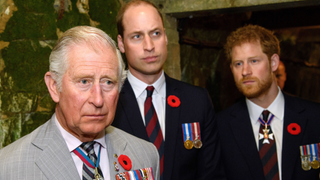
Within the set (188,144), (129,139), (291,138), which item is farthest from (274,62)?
(129,139)

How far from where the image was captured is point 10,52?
6.96 feet

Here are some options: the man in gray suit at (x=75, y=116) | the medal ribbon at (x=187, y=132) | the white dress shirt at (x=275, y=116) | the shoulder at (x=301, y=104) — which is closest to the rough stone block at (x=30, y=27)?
the man in gray suit at (x=75, y=116)

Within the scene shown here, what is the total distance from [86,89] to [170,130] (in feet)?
2.89

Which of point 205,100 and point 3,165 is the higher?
point 205,100

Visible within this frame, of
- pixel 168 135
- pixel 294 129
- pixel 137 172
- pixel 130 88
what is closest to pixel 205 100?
pixel 168 135

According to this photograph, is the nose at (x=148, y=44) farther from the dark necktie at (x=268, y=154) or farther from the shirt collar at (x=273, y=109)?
the dark necktie at (x=268, y=154)

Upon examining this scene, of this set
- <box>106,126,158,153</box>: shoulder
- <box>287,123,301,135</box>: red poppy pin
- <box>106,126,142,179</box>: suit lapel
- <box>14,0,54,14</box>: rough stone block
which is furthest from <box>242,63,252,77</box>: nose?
<box>14,0,54,14</box>: rough stone block

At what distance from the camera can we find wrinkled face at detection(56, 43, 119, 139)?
1.22 m

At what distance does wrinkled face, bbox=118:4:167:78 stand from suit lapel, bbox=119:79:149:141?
0.49 feet

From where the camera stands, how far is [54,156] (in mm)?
1257

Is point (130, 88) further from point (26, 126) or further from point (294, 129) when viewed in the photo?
point (294, 129)

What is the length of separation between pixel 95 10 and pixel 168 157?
1474 millimetres

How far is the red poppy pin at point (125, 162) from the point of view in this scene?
4.62ft

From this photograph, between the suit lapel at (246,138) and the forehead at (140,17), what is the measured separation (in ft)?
3.14
